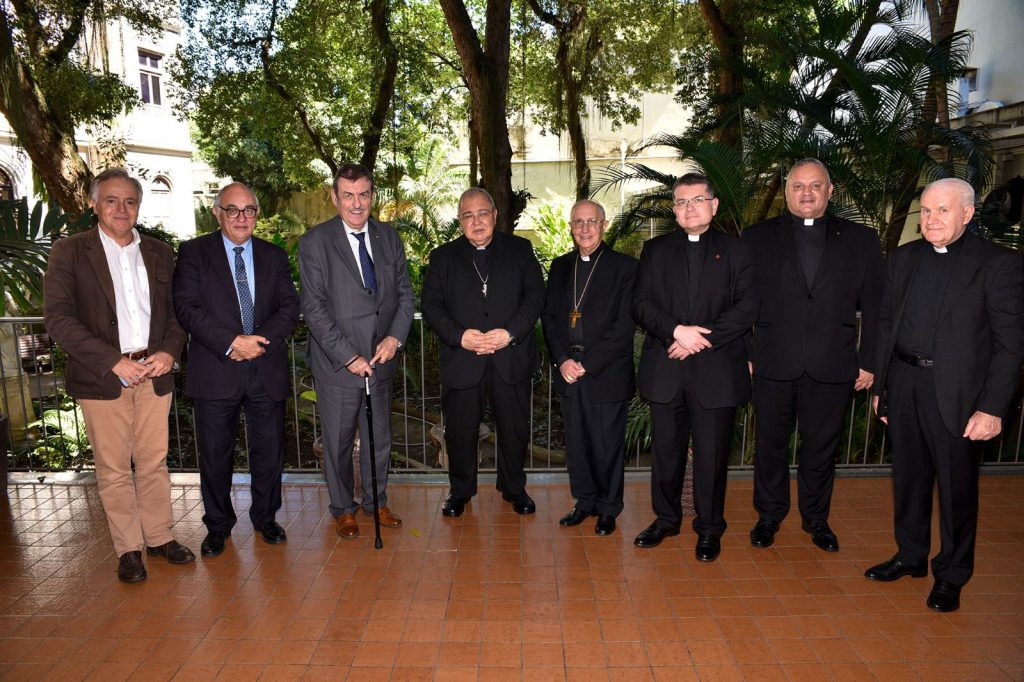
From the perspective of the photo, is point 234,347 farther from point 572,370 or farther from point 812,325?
point 812,325

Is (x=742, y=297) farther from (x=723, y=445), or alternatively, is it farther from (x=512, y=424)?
(x=512, y=424)

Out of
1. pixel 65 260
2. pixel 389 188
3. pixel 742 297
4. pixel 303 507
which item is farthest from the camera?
pixel 389 188

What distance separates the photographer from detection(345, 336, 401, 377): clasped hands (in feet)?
12.3

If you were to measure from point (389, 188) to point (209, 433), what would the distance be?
10190 mm

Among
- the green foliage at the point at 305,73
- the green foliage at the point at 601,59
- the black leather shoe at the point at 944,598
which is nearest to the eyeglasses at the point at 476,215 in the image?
the black leather shoe at the point at 944,598

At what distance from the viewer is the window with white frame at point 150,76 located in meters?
13.1

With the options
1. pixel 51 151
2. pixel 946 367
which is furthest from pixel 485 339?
pixel 51 151

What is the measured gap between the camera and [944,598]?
3.09 m

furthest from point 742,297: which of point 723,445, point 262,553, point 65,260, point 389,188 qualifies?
point 389,188

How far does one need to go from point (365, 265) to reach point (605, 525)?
2.01m

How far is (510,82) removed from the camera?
12.7 meters

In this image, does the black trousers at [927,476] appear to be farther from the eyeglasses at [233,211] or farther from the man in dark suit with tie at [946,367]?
the eyeglasses at [233,211]

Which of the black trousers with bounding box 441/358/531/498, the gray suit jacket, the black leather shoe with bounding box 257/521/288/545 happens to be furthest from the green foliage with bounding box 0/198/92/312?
the black trousers with bounding box 441/358/531/498

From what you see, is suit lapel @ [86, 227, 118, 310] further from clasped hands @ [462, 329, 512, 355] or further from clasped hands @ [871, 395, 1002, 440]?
clasped hands @ [871, 395, 1002, 440]
